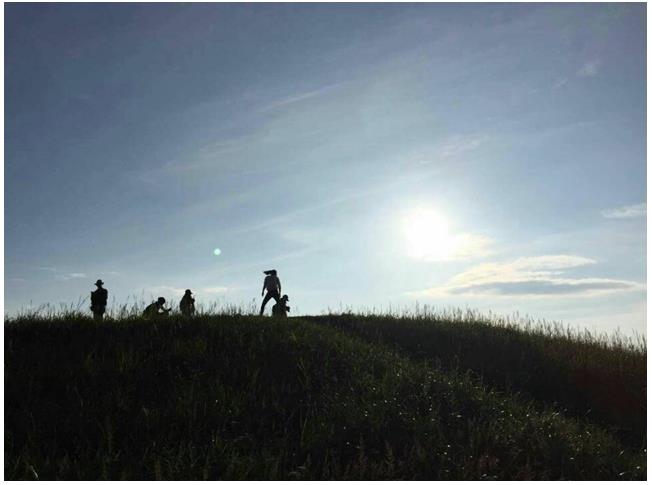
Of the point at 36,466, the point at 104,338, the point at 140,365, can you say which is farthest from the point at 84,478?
the point at 104,338

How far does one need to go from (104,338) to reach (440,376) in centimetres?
701

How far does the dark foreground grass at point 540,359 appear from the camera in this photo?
10383 millimetres

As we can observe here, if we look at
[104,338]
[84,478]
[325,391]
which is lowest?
[84,478]

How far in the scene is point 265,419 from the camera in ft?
24.5

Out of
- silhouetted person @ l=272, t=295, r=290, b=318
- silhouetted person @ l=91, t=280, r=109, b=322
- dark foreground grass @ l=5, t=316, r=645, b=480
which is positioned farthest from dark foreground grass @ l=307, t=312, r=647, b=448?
silhouetted person @ l=91, t=280, r=109, b=322

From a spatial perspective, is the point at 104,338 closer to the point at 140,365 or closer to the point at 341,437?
the point at 140,365

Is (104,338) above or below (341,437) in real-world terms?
above

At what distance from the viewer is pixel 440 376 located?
9.48 m

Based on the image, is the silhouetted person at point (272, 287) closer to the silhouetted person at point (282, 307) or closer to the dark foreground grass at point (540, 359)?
the silhouetted person at point (282, 307)

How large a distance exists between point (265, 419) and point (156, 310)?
8.54m

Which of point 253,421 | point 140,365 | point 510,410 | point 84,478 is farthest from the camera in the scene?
point 140,365

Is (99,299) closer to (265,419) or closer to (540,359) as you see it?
(265,419)

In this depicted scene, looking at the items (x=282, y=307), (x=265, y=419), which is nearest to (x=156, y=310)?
(x=282, y=307)

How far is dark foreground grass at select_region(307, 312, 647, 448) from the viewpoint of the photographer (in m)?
10.4
